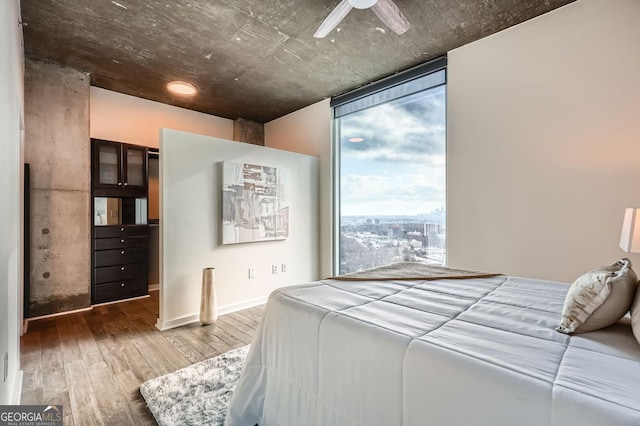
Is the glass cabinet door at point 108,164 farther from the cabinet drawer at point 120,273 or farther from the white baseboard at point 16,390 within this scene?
the white baseboard at point 16,390

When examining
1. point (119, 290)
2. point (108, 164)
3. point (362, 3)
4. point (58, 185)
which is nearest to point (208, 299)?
point (119, 290)

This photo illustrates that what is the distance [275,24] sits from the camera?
2.63 m

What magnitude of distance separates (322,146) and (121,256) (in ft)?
10.8

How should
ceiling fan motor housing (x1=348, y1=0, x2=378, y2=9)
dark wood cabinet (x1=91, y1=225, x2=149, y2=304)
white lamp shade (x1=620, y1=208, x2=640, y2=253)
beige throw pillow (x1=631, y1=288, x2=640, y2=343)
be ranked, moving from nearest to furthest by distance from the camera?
1. beige throw pillow (x1=631, y1=288, x2=640, y2=343)
2. white lamp shade (x1=620, y1=208, x2=640, y2=253)
3. ceiling fan motor housing (x1=348, y1=0, x2=378, y2=9)
4. dark wood cabinet (x1=91, y1=225, x2=149, y2=304)

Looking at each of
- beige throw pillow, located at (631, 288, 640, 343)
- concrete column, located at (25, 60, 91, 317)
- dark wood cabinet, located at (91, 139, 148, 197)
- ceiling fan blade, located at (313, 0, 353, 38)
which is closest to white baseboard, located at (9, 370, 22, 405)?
concrete column, located at (25, 60, 91, 317)

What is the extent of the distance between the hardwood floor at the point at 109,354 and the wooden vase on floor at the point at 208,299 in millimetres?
88

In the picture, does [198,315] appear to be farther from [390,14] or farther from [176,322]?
[390,14]

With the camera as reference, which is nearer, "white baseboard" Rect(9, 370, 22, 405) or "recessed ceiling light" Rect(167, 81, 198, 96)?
"white baseboard" Rect(9, 370, 22, 405)

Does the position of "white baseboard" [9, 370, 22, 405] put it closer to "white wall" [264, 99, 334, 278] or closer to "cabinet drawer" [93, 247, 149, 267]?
"cabinet drawer" [93, 247, 149, 267]

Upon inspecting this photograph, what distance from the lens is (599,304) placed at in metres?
1.09

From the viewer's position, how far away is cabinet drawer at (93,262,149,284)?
3.78 metres

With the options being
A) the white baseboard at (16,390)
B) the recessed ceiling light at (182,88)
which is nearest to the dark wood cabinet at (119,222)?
the recessed ceiling light at (182,88)

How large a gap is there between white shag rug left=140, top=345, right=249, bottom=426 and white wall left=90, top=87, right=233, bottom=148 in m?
3.18

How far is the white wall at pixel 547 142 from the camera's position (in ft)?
7.19
